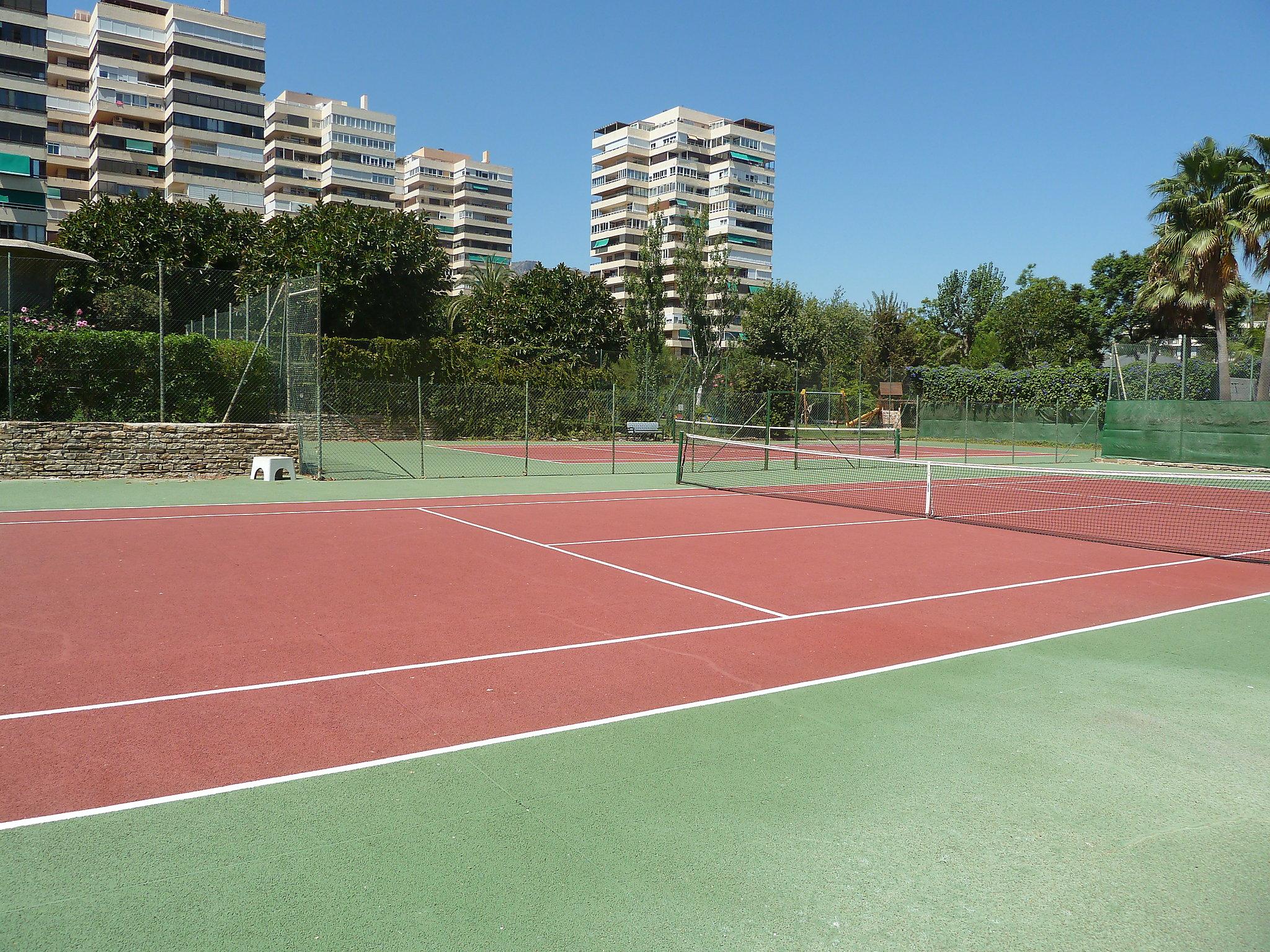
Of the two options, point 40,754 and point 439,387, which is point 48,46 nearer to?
point 439,387

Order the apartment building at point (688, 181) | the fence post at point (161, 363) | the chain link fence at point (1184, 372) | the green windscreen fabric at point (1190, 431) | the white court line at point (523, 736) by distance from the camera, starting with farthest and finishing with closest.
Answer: the apartment building at point (688, 181)
the chain link fence at point (1184, 372)
the green windscreen fabric at point (1190, 431)
the fence post at point (161, 363)
the white court line at point (523, 736)

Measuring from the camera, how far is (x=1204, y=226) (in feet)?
114

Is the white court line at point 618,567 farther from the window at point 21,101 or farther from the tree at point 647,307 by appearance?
the window at point 21,101

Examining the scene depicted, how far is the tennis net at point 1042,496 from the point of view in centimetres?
1330

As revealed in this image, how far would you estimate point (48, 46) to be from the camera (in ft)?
282

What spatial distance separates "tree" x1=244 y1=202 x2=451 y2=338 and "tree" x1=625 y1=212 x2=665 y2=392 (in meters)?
11.2

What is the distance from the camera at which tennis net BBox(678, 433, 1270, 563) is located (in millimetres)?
13305

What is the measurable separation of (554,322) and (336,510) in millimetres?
29840

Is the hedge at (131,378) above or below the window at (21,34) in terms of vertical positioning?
below

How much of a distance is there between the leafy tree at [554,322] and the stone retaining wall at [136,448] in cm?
2260

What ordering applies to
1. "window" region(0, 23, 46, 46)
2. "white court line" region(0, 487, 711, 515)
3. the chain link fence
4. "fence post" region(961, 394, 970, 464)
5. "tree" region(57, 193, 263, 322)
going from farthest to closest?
"window" region(0, 23, 46, 46), "tree" region(57, 193, 263, 322), "fence post" region(961, 394, 970, 464), the chain link fence, "white court line" region(0, 487, 711, 515)

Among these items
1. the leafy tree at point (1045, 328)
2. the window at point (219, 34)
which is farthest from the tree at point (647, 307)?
the window at point (219, 34)

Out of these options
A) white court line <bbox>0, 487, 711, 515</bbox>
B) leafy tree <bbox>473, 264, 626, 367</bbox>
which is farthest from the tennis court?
leafy tree <bbox>473, 264, 626, 367</bbox>

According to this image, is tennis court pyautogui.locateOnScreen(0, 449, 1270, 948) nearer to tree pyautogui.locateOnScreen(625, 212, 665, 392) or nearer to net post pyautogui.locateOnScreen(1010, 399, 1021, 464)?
net post pyautogui.locateOnScreen(1010, 399, 1021, 464)
